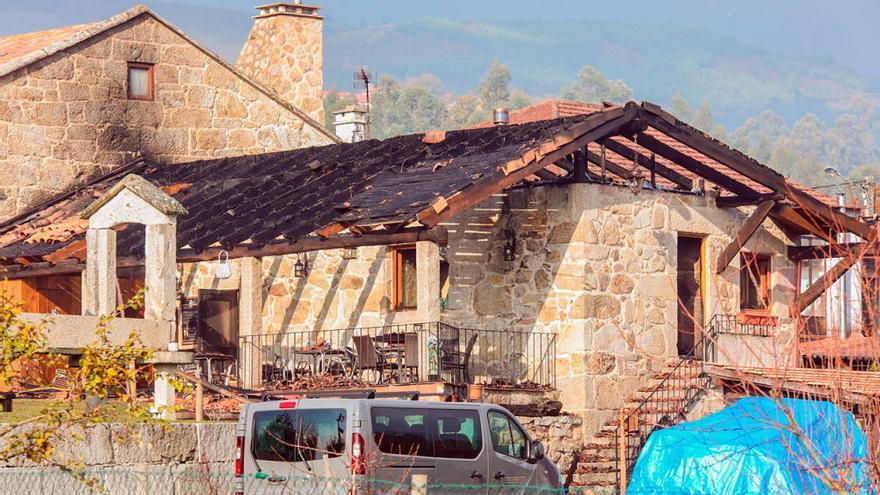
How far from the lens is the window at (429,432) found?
Result: 15.5 m

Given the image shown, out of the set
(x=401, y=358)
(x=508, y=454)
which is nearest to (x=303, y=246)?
(x=401, y=358)

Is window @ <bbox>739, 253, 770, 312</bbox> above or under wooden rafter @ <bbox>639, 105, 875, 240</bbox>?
under

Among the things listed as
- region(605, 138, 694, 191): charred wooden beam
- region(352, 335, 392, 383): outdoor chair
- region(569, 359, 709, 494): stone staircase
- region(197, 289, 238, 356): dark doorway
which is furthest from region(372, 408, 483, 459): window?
region(197, 289, 238, 356): dark doorway

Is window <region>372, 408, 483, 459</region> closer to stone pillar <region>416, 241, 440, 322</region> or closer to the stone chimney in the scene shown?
stone pillar <region>416, 241, 440, 322</region>

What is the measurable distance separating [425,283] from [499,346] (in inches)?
116

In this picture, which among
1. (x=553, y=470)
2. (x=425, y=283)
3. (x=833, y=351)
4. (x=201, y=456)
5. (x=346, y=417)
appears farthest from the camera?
(x=425, y=283)

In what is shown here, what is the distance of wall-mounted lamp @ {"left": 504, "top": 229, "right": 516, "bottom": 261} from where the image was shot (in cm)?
2378

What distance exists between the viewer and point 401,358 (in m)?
21.9

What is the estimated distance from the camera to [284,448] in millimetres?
15477

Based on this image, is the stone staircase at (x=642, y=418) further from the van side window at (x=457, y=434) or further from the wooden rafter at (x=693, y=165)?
the van side window at (x=457, y=434)

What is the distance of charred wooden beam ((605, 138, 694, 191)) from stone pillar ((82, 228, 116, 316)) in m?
8.66

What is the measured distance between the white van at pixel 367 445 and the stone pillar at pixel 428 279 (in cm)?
420

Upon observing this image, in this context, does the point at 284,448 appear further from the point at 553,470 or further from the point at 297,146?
the point at 297,146

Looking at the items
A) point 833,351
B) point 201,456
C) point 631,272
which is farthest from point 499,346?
point 833,351
